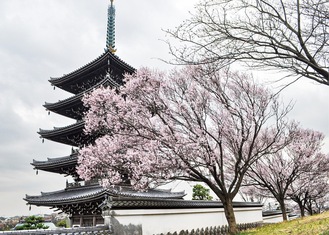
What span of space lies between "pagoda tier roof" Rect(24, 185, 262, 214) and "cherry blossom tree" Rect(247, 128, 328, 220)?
1803 millimetres

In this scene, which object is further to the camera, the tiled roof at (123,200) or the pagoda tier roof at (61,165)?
the pagoda tier roof at (61,165)

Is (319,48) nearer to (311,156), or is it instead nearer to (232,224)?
(232,224)

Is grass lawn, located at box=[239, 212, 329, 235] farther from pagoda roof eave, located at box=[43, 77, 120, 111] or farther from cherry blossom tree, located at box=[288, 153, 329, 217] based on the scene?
pagoda roof eave, located at box=[43, 77, 120, 111]

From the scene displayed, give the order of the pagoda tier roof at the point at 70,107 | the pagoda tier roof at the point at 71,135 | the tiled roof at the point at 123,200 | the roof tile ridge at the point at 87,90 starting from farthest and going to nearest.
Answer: the pagoda tier roof at the point at 70,107 < the pagoda tier roof at the point at 71,135 < the roof tile ridge at the point at 87,90 < the tiled roof at the point at 123,200

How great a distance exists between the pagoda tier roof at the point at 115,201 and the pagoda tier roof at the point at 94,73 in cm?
688

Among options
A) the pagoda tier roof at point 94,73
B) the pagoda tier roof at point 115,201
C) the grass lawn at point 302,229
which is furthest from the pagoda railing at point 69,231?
the pagoda tier roof at point 94,73

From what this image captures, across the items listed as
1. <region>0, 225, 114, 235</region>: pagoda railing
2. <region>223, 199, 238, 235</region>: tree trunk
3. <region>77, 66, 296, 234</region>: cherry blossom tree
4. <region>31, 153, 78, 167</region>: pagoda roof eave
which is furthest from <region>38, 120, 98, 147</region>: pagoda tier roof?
<region>0, 225, 114, 235</region>: pagoda railing

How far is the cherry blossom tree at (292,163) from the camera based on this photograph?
1509cm

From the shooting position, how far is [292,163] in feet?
51.5

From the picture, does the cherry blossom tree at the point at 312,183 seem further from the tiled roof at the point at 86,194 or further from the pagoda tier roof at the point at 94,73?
the pagoda tier roof at the point at 94,73

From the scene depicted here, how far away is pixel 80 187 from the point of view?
1352 centimetres

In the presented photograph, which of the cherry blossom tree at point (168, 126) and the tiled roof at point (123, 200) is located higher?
the cherry blossom tree at point (168, 126)

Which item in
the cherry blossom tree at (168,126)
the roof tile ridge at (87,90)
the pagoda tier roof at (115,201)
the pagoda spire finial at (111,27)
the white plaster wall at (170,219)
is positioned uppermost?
the pagoda spire finial at (111,27)

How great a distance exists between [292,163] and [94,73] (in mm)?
13525
